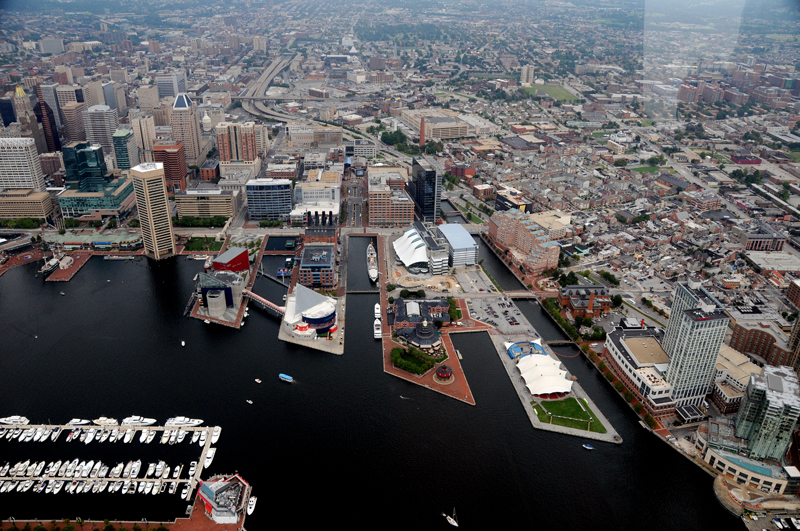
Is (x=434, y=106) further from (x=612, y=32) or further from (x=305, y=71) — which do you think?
(x=612, y=32)

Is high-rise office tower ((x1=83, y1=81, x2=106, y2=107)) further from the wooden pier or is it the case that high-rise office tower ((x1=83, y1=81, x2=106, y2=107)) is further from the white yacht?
the wooden pier

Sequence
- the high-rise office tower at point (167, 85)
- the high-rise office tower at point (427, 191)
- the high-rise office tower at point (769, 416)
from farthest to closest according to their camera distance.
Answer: the high-rise office tower at point (167, 85) < the high-rise office tower at point (427, 191) < the high-rise office tower at point (769, 416)

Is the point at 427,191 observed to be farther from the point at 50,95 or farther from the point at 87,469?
the point at 50,95

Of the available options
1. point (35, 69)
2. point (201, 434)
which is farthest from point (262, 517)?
point (35, 69)

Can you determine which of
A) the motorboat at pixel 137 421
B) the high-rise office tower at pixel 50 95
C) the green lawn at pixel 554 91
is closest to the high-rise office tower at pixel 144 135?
the high-rise office tower at pixel 50 95

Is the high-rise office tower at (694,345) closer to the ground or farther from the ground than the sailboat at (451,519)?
farther from the ground

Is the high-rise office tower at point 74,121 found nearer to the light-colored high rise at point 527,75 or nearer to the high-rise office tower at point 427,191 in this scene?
the high-rise office tower at point 427,191

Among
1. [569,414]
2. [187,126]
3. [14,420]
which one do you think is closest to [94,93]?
[187,126]

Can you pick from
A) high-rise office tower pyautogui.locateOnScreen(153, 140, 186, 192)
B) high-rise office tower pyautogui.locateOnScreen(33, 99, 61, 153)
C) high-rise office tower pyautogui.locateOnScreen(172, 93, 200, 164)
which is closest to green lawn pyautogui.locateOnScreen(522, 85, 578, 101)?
high-rise office tower pyautogui.locateOnScreen(172, 93, 200, 164)
